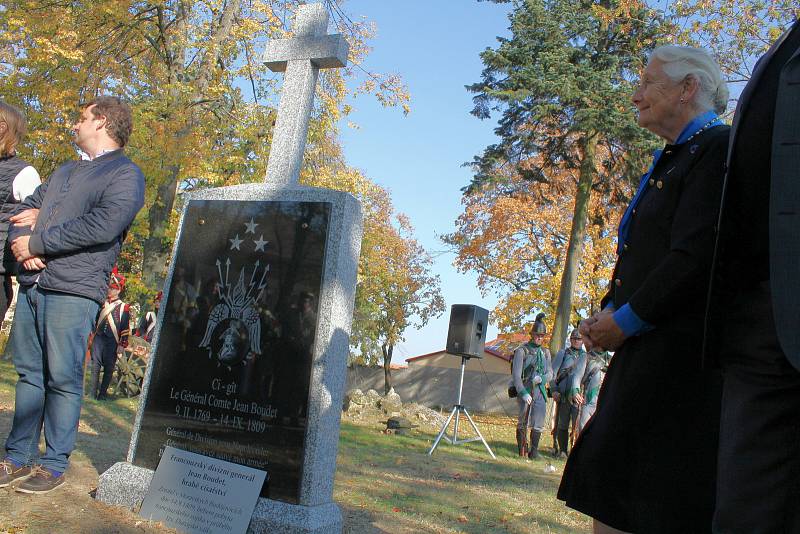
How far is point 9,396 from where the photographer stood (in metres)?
7.91

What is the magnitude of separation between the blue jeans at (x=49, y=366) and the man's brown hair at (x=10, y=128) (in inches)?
36.9

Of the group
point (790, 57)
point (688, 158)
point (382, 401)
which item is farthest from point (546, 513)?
point (382, 401)

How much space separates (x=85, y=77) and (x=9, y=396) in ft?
24.3

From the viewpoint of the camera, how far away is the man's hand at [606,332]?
2285mm

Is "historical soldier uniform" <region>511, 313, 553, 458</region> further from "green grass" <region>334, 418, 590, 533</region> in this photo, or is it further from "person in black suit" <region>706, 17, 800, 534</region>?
"person in black suit" <region>706, 17, 800, 534</region>

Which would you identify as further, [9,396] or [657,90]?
[9,396]

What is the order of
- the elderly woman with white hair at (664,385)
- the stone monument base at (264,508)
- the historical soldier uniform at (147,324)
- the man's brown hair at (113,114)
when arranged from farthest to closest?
the historical soldier uniform at (147,324) → the man's brown hair at (113,114) → the stone monument base at (264,508) → the elderly woman with white hair at (664,385)

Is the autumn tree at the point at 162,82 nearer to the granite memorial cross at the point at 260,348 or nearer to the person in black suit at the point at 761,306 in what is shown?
the granite memorial cross at the point at 260,348

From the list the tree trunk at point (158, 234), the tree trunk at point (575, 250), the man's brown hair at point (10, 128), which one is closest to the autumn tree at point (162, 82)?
the tree trunk at point (158, 234)

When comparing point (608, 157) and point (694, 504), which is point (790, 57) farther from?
point (608, 157)

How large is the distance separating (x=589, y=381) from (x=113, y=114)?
850 centimetres

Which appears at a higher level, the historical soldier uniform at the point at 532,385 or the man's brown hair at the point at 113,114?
the man's brown hair at the point at 113,114

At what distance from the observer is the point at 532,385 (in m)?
11.0

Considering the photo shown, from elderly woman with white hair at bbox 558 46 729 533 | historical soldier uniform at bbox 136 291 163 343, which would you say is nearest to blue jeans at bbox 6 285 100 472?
elderly woman with white hair at bbox 558 46 729 533
